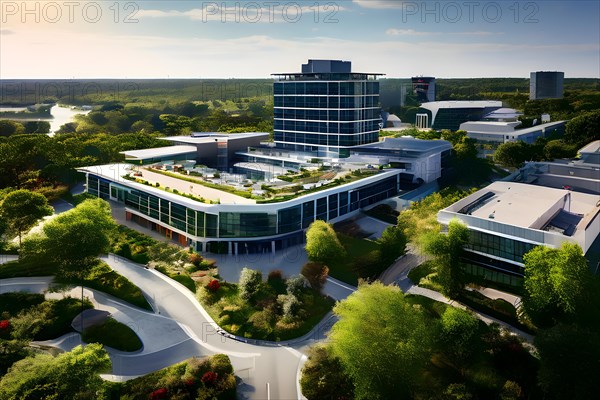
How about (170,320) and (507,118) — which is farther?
(507,118)

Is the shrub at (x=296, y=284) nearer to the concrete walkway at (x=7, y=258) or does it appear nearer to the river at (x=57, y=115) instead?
the concrete walkway at (x=7, y=258)

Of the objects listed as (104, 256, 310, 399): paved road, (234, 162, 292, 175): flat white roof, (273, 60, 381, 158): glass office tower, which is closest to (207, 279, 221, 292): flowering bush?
(104, 256, 310, 399): paved road

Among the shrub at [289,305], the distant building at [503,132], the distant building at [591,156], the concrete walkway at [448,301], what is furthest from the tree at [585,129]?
the shrub at [289,305]

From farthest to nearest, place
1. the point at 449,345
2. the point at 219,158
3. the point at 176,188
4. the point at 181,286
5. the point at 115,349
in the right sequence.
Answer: the point at 219,158
the point at 176,188
the point at 181,286
the point at 115,349
the point at 449,345

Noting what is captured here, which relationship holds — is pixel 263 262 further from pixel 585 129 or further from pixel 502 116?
pixel 502 116

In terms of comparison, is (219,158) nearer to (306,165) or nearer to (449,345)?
(306,165)

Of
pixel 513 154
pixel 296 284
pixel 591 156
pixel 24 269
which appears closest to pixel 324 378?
pixel 296 284

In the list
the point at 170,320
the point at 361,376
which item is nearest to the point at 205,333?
the point at 170,320

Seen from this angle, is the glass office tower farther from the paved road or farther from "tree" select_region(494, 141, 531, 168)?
the paved road
